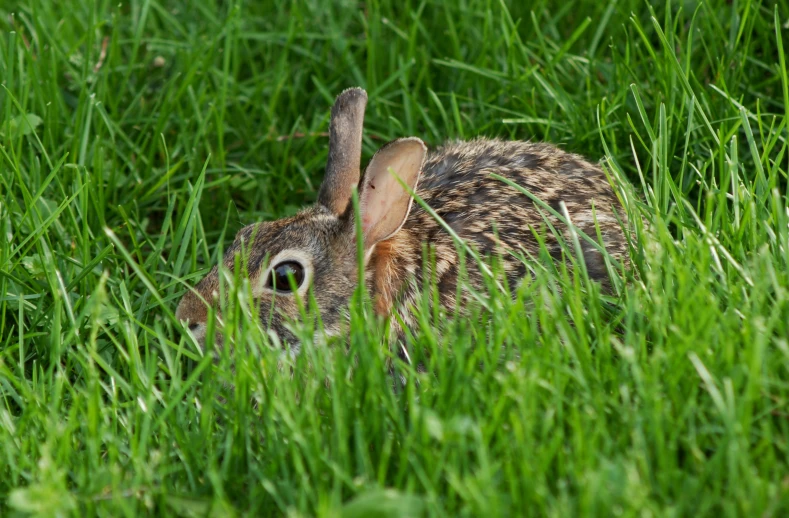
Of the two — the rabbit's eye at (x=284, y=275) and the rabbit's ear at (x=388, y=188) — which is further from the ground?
the rabbit's ear at (x=388, y=188)

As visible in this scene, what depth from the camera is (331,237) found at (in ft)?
14.9

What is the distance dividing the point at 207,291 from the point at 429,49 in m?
2.35

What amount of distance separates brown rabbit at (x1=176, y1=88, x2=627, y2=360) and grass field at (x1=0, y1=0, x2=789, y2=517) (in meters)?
0.24

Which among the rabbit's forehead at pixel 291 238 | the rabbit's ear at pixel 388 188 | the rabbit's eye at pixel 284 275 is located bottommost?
the rabbit's eye at pixel 284 275

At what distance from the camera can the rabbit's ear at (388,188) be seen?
4.27 m

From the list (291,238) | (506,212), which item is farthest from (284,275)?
(506,212)

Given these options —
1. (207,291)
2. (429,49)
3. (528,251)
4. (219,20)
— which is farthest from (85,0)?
(528,251)

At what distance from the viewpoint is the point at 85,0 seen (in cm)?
613

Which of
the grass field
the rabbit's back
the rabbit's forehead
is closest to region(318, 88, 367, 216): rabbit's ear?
the rabbit's forehead

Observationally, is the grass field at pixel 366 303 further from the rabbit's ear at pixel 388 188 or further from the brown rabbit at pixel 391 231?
the rabbit's ear at pixel 388 188

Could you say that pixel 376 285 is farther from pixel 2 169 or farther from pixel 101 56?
pixel 101 56

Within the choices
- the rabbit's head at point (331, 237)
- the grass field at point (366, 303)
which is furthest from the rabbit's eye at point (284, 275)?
the grass field at point (366, 303)

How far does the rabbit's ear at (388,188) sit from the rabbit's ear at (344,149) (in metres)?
0.21

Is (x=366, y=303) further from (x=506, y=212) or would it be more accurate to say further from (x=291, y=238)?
(x=506, y=212)
